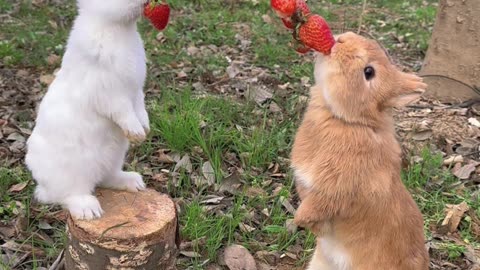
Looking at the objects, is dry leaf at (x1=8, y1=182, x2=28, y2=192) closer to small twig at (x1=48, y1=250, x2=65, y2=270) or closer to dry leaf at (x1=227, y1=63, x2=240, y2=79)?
small twig at (x1=48, y1=250, x2=65, y2=270)

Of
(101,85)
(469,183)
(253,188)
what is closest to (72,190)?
(101,85)

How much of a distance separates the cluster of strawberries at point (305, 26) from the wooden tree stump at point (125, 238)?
39.9 inches

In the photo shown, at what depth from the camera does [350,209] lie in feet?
8.07

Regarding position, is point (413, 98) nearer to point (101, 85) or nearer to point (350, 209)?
point (350, 209)

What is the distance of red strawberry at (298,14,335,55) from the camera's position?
7.52ft

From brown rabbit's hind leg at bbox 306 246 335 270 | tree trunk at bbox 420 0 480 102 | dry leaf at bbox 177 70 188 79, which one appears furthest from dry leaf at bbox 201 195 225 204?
tree trunk at bbox 420 0 480 102

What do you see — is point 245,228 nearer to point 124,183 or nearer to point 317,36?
point 124,183

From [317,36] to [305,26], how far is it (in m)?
0.08

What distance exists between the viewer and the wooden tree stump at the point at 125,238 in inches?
100

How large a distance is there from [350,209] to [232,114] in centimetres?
→ 198

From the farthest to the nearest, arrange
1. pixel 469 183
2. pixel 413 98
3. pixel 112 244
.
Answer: pixel 469 183 < pixel 112 244 < pixel 413 98

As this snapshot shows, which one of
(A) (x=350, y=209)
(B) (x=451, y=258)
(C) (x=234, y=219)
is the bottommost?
(B) (x=451, y=258)

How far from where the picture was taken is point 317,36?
2293mm

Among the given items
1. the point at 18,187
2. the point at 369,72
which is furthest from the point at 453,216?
the point at 18,187
